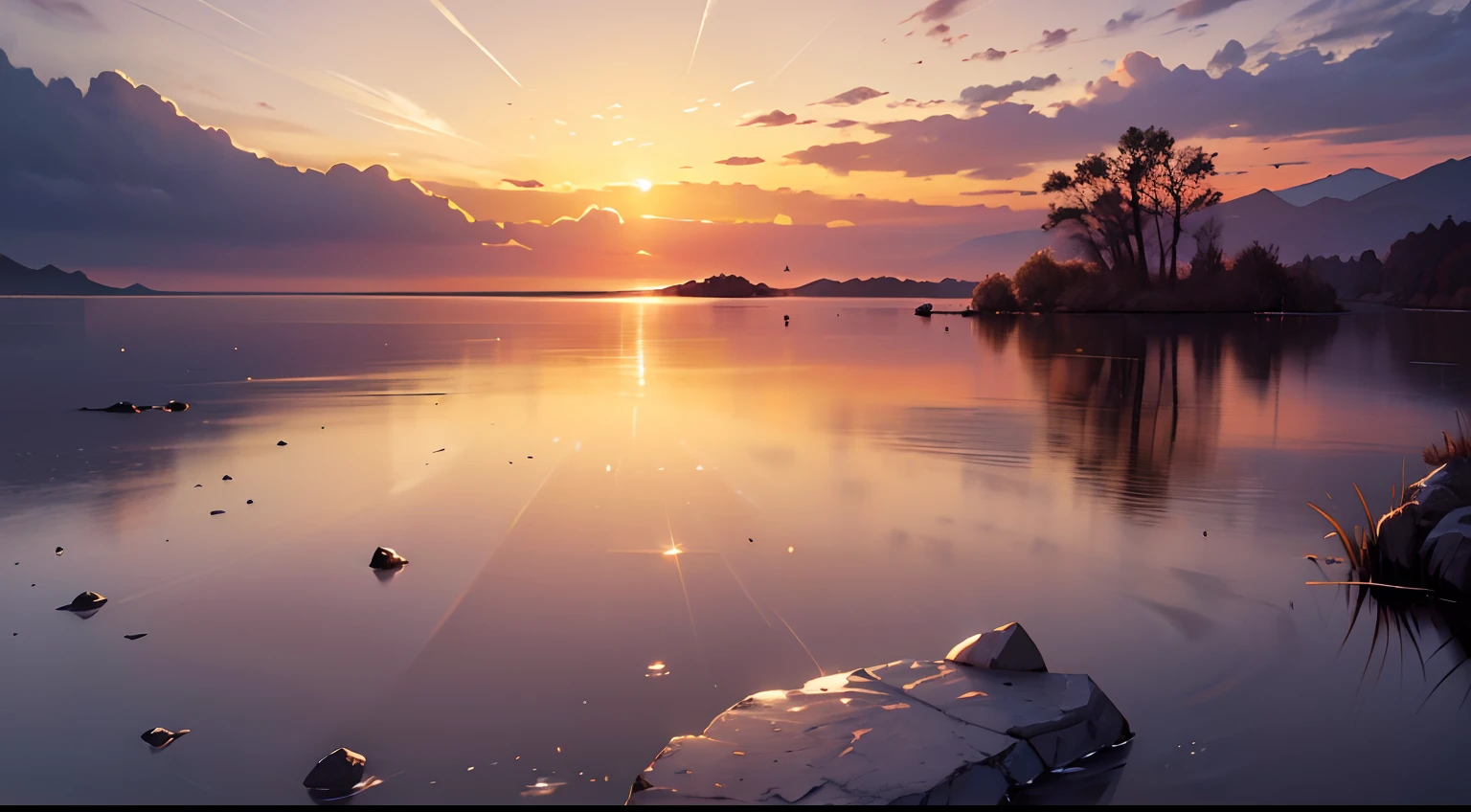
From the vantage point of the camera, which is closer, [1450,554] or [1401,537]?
[1450,554]

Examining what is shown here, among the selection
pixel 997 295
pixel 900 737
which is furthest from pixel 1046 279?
pixel 900 737

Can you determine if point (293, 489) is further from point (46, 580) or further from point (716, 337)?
point (716, 337)

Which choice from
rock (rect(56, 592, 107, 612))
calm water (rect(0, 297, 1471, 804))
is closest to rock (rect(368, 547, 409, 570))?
calm water (rect(0, 297, 1471, 804))

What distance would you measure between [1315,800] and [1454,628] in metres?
3.71

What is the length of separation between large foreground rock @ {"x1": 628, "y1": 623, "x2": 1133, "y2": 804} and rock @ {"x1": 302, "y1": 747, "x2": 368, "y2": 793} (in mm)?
1634

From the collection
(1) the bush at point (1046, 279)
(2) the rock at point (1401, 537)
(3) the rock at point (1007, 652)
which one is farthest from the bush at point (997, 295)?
(3) the rock at point (1007, 652)

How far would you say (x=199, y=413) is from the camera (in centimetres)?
2005

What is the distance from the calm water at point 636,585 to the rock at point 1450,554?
1026 millimetres

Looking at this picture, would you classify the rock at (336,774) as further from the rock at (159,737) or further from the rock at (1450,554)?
the rock at (1450,554)

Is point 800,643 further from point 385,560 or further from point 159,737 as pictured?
point 385,560

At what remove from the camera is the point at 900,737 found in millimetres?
4969

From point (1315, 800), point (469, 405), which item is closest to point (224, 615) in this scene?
point (1315, 800)

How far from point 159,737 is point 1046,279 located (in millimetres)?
94034

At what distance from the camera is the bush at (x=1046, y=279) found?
297 ft
